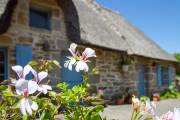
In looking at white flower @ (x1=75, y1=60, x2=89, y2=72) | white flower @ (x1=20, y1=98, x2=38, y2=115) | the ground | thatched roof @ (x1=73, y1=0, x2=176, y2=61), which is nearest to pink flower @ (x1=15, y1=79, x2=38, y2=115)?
white flower @ (x1=20, y1=98, x2=38, y2=115)

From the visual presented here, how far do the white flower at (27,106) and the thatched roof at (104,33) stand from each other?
32.2 feet

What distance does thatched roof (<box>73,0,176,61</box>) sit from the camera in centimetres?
1244

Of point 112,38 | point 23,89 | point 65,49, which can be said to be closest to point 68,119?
point 23,89

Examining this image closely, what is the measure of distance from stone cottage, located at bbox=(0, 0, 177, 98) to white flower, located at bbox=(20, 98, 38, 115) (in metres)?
7.03

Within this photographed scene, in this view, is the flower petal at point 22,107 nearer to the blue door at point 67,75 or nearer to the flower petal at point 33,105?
the flower petal at point 33,105

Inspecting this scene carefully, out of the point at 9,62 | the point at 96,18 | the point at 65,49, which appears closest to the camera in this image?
the point at 9,62

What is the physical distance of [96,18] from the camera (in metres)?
14.9

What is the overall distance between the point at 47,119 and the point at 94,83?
10.5m

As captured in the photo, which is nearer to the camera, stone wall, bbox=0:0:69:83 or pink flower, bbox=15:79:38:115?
pink flower, bbox=15:79:38:115

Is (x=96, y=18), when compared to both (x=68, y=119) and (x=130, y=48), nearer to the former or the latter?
(x=130, y=48)

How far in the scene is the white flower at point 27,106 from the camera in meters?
1.53

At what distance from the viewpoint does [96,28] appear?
13.5 metres

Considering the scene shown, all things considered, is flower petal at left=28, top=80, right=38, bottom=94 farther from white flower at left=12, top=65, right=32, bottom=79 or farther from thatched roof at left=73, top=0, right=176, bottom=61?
thatched roof at left=73, top=0, right=176, bottom=61

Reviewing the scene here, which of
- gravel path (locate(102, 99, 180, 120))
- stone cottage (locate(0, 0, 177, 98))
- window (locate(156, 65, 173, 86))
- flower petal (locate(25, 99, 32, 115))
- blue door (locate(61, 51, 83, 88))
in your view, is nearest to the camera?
flower petal (locate(25, 99, 32, 115))
